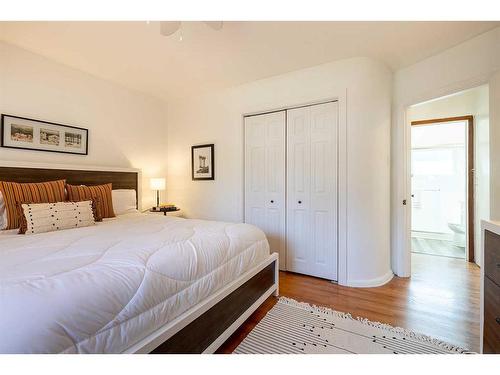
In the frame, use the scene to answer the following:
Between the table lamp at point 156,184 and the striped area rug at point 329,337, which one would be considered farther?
the table lamp at point 156,184

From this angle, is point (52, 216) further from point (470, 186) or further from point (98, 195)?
point (470, 186)

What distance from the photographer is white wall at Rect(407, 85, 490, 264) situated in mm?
2840

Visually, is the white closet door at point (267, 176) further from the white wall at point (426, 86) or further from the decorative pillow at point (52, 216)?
the decorative pillow at point (52, 216)

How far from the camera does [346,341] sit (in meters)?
1.59

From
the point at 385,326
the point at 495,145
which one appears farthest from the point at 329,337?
the point at 495,145

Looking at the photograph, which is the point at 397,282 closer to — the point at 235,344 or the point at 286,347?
the point at 286,347

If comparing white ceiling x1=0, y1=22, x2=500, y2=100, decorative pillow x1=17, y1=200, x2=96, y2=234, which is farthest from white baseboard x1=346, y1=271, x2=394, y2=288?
decorative pillow x1=17, y1=200, x2=96, y2=234

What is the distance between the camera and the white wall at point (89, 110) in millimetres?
2299

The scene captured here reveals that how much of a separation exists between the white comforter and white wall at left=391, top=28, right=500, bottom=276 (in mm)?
1962

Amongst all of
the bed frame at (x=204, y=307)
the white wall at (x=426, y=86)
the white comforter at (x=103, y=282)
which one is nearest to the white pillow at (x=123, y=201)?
the bed frame at (x=204, y=307)

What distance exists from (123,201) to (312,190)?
2.26m

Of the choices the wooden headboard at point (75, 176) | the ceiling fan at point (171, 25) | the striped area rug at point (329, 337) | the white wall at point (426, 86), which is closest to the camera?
the striped area rug at point (329, 337)

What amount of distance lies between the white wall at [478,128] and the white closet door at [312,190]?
3.40 feet

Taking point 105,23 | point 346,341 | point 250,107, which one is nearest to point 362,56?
point 250,107
